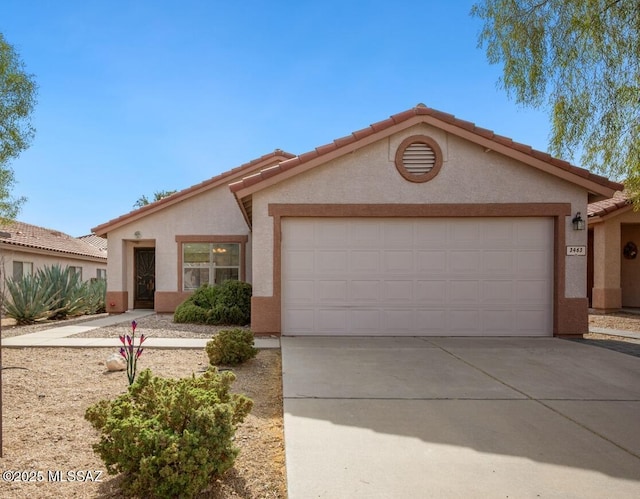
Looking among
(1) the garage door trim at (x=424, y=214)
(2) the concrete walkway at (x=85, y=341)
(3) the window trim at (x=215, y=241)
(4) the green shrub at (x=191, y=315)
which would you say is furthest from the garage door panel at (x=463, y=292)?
(3) the window trim at (x=215, y=241)

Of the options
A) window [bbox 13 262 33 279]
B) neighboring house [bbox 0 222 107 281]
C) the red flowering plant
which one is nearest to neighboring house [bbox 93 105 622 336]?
the red flowering plant

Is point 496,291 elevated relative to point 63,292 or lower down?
elevated

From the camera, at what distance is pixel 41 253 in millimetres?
18906

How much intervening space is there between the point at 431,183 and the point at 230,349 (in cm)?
553

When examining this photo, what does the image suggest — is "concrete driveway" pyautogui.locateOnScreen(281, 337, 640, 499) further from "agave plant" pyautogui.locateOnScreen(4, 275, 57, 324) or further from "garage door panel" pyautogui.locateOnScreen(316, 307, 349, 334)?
"agave plant" pyautogui.locateOnScreen(4, 275, 57, 324)

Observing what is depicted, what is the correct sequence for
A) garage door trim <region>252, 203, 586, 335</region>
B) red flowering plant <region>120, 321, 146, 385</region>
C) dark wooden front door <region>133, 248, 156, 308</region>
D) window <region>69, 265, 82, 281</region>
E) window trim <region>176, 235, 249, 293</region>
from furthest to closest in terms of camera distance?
window <region>69, 265, 82, 281</region>, dark wooden front door <region>133, 248, 156, 308</region>, window trim <region>176, 235, 249, 293</region>, garage door trim <region>252, 203, 586, 335</region>, red flowering plant <region>120, 321, 146, 385</region>

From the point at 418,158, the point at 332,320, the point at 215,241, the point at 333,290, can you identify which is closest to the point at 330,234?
the point at 333,290

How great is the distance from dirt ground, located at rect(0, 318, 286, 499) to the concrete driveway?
0.23 metres

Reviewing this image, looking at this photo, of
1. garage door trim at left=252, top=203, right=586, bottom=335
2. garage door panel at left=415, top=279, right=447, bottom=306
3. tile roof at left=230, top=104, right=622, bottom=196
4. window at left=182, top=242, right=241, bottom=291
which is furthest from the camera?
window at left=182, top=242, right=241, bottom=291

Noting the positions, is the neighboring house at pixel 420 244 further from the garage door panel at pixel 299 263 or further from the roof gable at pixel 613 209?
the roof gable at pixel 613 209

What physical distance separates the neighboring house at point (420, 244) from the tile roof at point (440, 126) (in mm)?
144

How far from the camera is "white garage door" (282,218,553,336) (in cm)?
920

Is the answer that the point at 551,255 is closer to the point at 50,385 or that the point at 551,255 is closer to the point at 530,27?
the point at 530,27

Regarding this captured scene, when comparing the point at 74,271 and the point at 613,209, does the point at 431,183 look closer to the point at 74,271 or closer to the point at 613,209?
the point at 613,209
